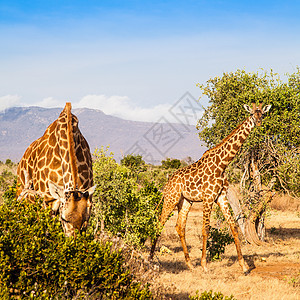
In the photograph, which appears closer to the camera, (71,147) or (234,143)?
(71,147)

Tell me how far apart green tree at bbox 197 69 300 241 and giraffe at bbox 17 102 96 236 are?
10.1 m

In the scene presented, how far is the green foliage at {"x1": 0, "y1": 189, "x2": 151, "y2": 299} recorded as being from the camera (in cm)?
569

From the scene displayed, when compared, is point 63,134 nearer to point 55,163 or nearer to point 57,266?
point 55,163

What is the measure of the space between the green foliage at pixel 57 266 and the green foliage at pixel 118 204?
4.48m

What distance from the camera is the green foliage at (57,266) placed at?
224 inches

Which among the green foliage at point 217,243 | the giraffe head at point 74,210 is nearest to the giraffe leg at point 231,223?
the green foliage at point 217,243

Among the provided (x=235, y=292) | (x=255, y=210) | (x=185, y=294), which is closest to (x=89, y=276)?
(x=185, y=294)

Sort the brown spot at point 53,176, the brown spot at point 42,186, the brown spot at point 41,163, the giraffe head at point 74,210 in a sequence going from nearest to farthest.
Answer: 1. the giraffe head at point 74,210
2. the brown spot at point 53,176
3. the brown spot at point 42,186
4. the brown spot at point 41,163

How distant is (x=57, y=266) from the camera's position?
582 cm

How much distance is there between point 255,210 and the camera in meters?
16.3

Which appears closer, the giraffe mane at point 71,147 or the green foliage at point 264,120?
the giraffe mane at point 71,147

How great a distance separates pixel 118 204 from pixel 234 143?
4.02 m

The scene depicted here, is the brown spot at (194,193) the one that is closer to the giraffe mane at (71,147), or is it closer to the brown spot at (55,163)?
the brown spot at (55,163)

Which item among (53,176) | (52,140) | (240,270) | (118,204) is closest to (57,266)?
(53,176)
